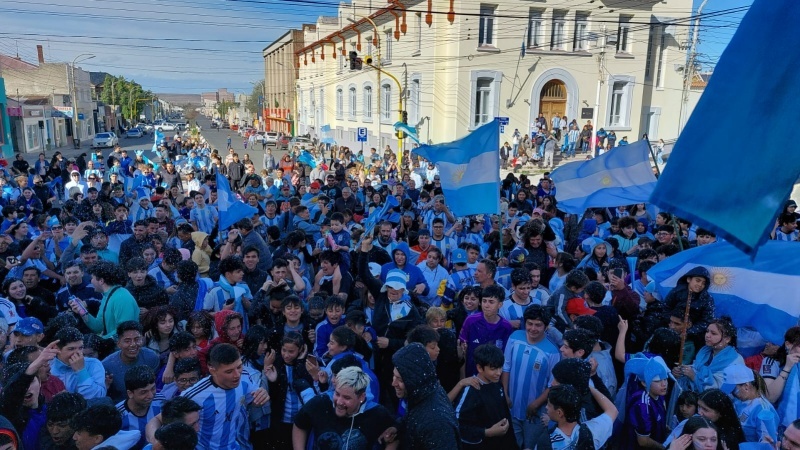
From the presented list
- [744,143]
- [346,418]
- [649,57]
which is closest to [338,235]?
[346,418]

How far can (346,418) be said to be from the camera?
3072 mm

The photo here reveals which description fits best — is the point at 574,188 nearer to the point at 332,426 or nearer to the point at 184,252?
the point at 184,252

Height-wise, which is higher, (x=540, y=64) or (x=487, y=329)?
(x=540, y=64)

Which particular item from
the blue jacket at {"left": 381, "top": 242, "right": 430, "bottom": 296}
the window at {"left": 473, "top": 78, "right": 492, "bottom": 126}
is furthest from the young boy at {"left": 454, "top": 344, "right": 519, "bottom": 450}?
the window at {"left": 473, "top": 78, "right": 492, "bottom": 126}

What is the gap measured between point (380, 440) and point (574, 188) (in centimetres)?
594

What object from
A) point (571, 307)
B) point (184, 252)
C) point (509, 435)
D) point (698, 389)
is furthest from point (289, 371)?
point (184, 252)

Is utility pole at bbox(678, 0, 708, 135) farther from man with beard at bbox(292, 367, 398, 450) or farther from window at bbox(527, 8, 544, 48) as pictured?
man with beard at bbox(292, 367, 398, 450)

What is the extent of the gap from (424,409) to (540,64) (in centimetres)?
2556

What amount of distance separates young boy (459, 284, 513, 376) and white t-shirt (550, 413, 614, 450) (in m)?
1.27

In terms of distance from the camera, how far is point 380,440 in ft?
10.2

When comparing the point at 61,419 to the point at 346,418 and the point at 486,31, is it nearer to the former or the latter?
the point at 346,418

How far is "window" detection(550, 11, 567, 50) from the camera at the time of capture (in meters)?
26.1

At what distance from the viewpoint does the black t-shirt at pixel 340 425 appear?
9.86 ft

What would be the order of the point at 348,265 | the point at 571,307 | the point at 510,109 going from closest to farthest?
the point at 571,307
the point at 348,265
the point at 510,109
